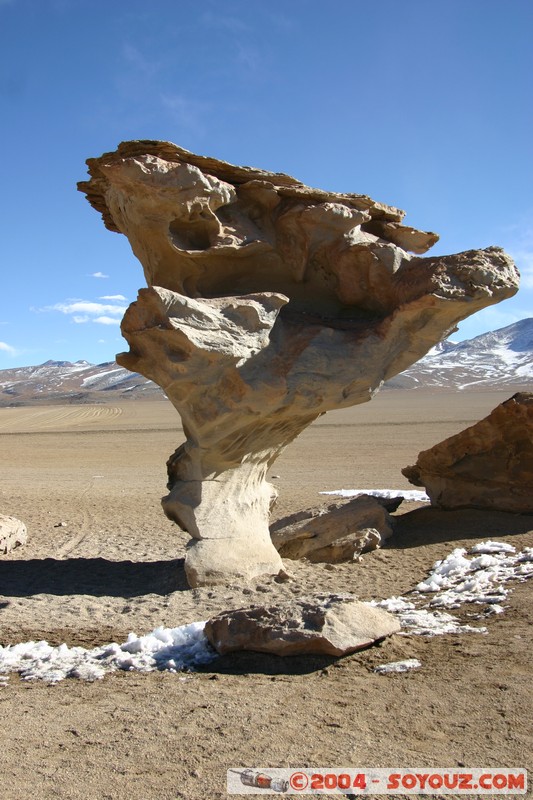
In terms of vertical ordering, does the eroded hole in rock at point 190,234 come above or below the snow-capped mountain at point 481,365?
below

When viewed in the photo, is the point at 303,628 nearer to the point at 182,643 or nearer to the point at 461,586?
the point at 182,643

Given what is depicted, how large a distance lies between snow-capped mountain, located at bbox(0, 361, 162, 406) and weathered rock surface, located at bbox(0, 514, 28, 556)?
283 ft

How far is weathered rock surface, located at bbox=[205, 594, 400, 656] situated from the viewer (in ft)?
16.6

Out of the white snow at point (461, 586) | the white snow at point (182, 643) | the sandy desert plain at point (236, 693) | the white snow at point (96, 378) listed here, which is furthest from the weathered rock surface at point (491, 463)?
the white snow at point (96, 378)

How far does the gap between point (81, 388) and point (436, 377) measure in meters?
76.5

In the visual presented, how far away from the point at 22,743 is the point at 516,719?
9.59ft

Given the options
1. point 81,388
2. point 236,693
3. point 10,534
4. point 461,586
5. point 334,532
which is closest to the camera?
point 236,693

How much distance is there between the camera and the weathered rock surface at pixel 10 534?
32.0 feet

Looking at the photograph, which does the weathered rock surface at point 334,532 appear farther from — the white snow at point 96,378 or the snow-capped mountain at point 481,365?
the white snow at point 96,378

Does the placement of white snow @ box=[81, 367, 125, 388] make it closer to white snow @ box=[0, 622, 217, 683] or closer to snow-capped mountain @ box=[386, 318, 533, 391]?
snow-capped mountain @ box=[386, 318, 533, 391]

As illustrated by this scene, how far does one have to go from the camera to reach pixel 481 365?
138 metres

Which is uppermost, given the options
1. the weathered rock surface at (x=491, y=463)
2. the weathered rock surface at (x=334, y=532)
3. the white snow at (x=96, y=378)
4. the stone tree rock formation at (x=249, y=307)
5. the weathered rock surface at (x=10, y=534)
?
the white snow at (x=96, y=378)

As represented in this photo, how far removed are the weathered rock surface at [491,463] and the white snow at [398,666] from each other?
557 cm

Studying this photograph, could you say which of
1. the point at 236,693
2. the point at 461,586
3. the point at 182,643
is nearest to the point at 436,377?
the point at 461,586
